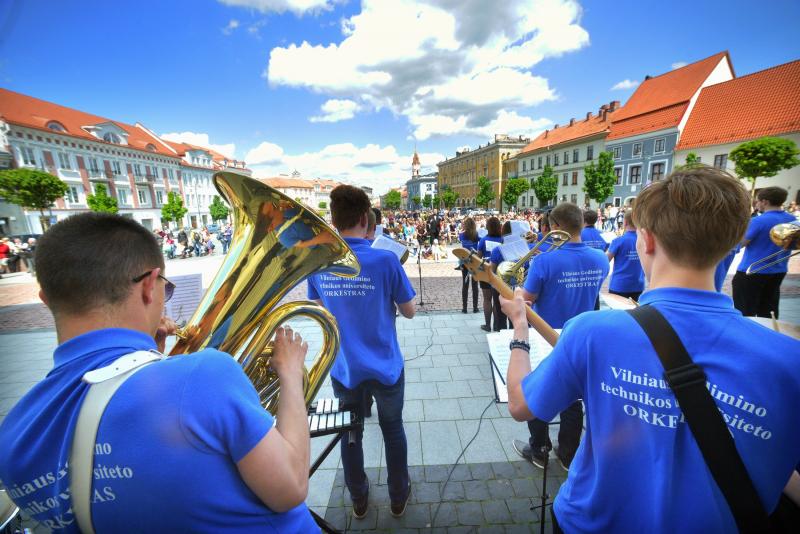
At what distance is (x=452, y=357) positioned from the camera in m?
4.73

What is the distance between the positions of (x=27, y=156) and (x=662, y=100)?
5092 cm

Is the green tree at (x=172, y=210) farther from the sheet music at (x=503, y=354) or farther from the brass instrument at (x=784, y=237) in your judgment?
the brass instrument at (x=784, y=237)

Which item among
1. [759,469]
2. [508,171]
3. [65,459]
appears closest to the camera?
[65,459]

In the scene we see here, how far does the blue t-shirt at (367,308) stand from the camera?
214 cm

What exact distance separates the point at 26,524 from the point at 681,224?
440cm

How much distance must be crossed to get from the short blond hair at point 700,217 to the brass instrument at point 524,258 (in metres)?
1.76

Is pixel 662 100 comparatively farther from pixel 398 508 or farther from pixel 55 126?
pixel 55 126

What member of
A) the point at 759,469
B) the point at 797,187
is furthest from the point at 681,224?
the point at 797,187

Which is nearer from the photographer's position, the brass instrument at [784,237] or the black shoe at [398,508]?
the black shoe at [398,508]

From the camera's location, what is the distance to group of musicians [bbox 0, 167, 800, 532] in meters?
0.73

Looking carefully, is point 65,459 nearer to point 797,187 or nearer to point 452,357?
point 452,357

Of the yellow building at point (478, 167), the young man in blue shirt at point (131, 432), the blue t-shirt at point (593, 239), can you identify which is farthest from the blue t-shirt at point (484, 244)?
the yellow building at point (478, 167)

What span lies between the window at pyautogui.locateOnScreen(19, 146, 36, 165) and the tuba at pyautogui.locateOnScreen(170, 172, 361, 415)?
991 inches

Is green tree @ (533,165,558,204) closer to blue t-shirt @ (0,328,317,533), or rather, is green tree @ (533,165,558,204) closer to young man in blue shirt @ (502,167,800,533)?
young man in blue shirt @ (502,167,800,533)
